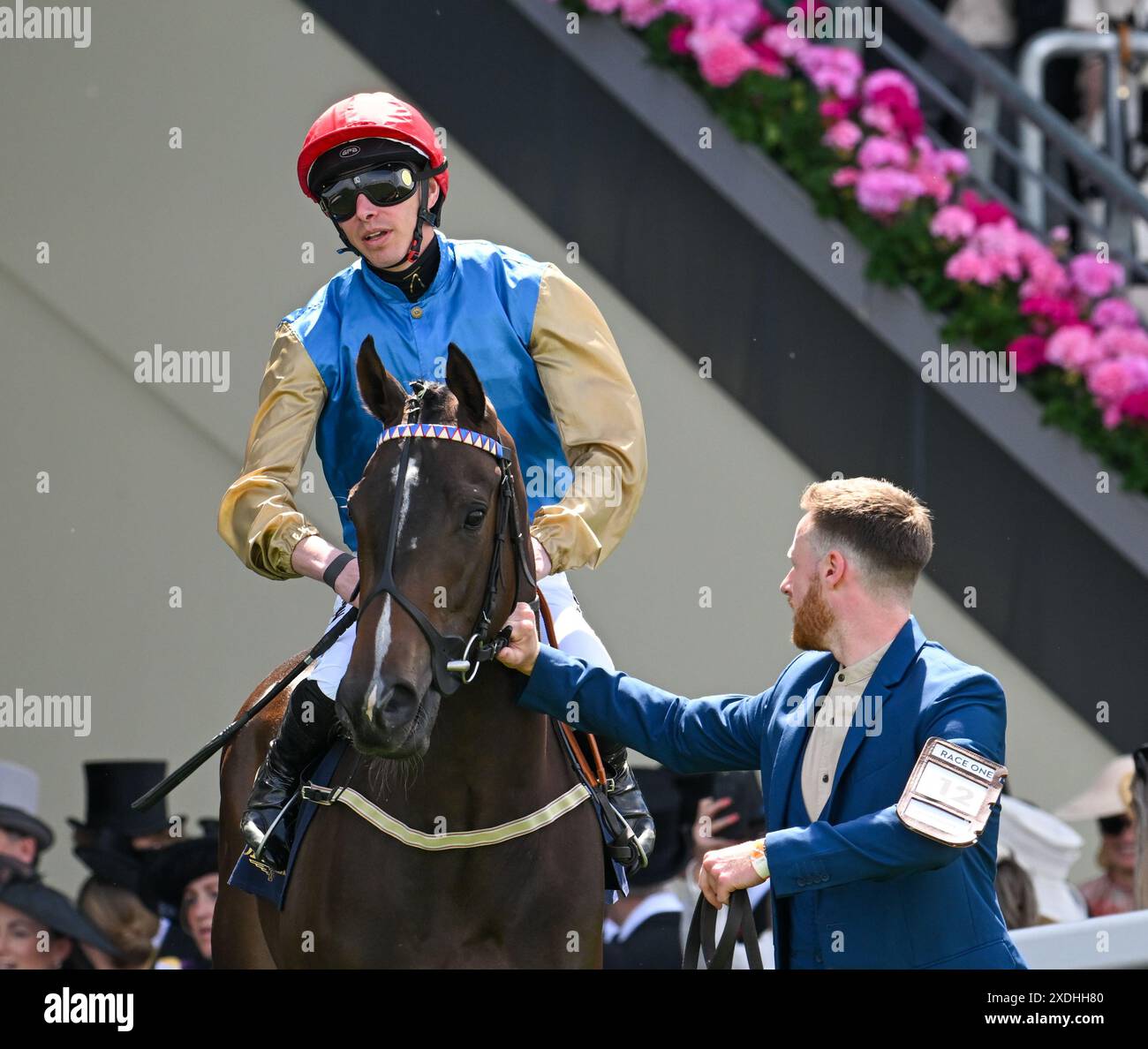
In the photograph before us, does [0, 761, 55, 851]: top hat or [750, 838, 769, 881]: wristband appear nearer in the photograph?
[750, 838, 769, 881]: wristband

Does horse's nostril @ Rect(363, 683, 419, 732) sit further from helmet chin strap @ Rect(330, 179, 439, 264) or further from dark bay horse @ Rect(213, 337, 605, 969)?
helmet chin strap @ Rect(330, 179, 439, 264)

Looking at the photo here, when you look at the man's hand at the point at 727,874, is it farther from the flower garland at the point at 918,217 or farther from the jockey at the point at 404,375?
the flower garland at the point at 918,217

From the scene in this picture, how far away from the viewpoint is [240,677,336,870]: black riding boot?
3158 mm

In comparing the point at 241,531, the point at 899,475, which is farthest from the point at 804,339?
the point at 241,531

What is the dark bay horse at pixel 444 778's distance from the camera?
2686 millimetres

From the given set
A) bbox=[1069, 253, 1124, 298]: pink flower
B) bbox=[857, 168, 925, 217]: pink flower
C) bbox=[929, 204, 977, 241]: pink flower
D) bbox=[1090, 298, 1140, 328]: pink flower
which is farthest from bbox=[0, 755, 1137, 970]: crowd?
bbox=[857, 168, 925, 217]: pink flower

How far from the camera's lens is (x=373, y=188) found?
3211 mm

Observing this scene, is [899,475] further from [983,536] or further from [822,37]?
[822,37]

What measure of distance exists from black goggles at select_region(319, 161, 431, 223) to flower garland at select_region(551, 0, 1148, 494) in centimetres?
299

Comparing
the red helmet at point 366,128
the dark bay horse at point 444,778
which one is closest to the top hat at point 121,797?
the dark bay horse at point 444,778

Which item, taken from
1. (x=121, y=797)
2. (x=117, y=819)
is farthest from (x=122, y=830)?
(x=121, y=797)

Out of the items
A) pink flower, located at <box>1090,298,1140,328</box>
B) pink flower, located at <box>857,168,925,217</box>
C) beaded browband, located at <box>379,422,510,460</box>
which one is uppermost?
pink flower, located at <box>857,168,925,217</box>

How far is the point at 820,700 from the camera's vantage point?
275 centimetres

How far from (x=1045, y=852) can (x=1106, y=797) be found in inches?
14.0
